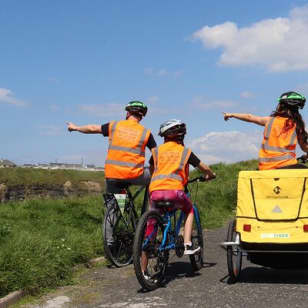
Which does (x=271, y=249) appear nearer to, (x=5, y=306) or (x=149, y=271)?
(x=149, y=271)

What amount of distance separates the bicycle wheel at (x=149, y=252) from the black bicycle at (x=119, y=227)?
3.53 ft

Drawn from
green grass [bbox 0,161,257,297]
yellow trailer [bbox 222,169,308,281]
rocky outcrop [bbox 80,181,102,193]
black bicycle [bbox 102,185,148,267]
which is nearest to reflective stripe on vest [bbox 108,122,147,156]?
black bicycle [bbox 102,185,148,267]

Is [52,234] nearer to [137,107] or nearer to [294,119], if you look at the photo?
[137,107]

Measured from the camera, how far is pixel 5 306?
16.8 feet

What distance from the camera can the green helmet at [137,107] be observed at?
7.14 metres

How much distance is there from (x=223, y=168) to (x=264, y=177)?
53.0 ft

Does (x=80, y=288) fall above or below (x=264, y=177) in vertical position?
below

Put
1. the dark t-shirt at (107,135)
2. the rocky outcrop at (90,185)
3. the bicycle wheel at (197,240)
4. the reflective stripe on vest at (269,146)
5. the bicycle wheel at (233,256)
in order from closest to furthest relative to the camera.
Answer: the bicycle wheel at (233,256) < the reflective stripe on vest at (269,146) < the bicycle wheel at (197,240) < the dark t-shirt at (107,135) < the rocky outcrop at (90,185)

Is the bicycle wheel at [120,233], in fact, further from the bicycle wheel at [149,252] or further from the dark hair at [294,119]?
the dark hair at [294,119]

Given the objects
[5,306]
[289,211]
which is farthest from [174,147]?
[5,306]

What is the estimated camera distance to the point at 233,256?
234 inches

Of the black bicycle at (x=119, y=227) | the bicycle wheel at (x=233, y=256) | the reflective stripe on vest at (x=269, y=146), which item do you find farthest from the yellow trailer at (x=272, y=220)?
the black bicycle at (x=119, y=227)

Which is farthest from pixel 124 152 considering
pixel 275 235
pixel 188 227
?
pixel 275 235

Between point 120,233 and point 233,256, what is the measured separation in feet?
6.12
